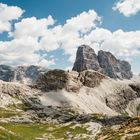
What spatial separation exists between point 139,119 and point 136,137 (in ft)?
68.9

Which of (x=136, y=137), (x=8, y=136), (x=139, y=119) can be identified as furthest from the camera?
(x=8, y=136)

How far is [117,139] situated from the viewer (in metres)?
61.8

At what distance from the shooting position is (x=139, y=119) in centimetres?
7931

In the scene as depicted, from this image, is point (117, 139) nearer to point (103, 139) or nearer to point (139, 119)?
point (103, 139)

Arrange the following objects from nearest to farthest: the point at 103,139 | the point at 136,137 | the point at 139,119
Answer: the point at 136,137
the point at 103,139
the point at 139,119

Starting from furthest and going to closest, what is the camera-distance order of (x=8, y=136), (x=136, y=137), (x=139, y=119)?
1. (x=8, y=136)
2. (x=139, y=119)
3. (x=136, y=137)

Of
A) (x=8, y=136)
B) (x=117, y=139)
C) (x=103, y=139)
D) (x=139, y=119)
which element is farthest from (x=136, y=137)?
(x=8, y=136)

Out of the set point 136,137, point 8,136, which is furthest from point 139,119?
point 8,136

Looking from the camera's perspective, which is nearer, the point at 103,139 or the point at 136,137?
the point at 136,137

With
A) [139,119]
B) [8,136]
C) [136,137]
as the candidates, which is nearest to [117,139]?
[136,137]

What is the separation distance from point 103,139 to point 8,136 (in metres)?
71.4

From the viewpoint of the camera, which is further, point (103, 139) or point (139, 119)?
point (139, 119)

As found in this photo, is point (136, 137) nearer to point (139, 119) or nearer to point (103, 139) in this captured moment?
point (103, 139)

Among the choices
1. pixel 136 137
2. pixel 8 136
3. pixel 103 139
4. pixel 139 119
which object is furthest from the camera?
pixel 8 136
